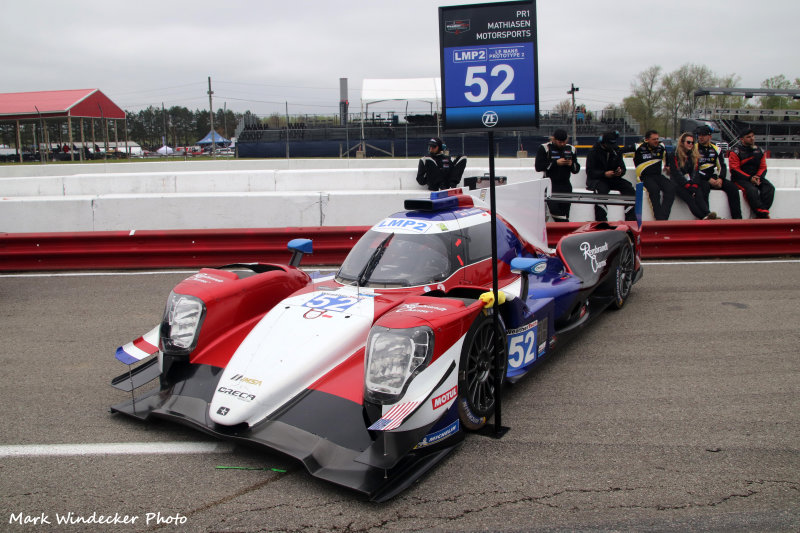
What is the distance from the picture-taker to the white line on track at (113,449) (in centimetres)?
383

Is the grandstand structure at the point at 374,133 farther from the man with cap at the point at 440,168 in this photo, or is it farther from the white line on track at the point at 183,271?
the white line on track at the point at 183,271

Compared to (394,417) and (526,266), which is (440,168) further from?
(394,417)

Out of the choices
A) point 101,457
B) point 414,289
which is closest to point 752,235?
point 414,289

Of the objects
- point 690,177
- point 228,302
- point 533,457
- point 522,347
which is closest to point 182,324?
point 228,302

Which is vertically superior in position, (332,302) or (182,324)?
(332,302)

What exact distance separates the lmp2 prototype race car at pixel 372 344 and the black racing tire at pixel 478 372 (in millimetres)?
11

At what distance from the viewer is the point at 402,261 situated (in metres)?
4.88

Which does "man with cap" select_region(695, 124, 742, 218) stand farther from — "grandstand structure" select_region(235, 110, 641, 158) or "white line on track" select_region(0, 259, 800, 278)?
"grandstand structure" select_region(235, 110, 641, 158)

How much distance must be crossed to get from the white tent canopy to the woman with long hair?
1755 centimetres

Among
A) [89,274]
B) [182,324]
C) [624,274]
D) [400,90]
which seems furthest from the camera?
[400,90]

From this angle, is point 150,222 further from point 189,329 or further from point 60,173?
point 60,173

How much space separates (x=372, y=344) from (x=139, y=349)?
192 cm

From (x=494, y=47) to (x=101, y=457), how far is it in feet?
11.1

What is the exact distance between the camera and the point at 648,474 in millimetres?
3479
